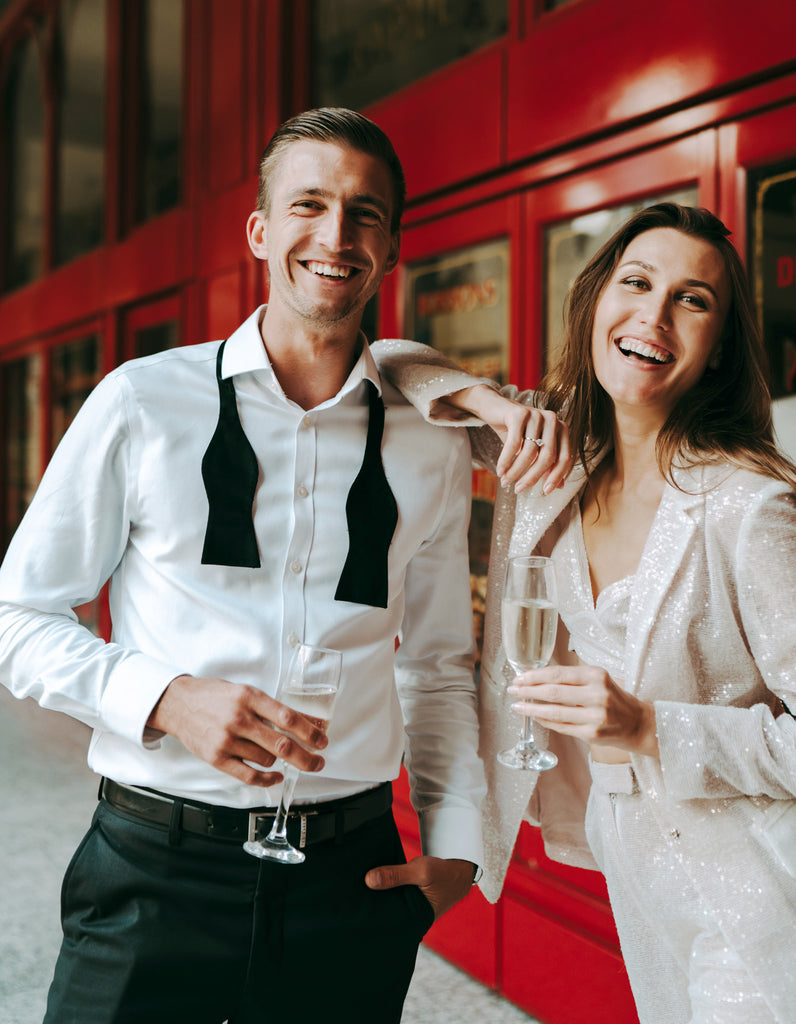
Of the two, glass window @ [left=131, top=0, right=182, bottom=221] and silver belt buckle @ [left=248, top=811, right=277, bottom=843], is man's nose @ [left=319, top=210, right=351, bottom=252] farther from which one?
glass window @ [left=131, top=0, right=182, bottom=221]

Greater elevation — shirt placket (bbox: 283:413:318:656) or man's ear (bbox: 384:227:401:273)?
man's ear (bbox: 384:227:401:273)

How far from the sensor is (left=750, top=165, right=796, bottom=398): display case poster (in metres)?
2.26

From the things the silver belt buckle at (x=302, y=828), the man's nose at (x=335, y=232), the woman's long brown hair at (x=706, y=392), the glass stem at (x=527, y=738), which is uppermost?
the man's nose at (x=335, y=232)

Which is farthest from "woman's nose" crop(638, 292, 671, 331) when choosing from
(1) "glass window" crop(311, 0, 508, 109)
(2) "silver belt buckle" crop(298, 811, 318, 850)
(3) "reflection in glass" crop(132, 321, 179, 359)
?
(3) "reflection in glass" crop(132, 321, 179, 359)

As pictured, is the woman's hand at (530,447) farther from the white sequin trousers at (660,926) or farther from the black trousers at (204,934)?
the black trousers at (204,934)

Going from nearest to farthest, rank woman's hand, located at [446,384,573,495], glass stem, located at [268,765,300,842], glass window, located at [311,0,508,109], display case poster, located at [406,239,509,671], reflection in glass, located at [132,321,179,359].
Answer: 1. glass stem, located at [268,765,300,842]
2. woman's hand, located at [446,384,573,495]
3. display case poster, located at [406,239,509,671]
4. glass window, located at [311,0,508,109]
5. reflection in glass, located at [132,321,179,359]

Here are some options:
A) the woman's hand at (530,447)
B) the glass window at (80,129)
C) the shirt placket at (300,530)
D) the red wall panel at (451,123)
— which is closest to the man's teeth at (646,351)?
the woman's hand at (530,447)

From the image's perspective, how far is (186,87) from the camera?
516 centimetres

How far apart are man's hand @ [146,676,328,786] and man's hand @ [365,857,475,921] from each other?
1.10 ft

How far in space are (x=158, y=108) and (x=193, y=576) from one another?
5.25 m

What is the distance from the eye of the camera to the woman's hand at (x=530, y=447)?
60.7 inches

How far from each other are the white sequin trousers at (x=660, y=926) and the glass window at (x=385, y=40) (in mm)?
2561

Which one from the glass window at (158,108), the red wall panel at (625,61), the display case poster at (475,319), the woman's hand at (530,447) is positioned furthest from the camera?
the glass window at (158,108)

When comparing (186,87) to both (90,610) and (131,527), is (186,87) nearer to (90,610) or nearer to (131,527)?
(90,610)
